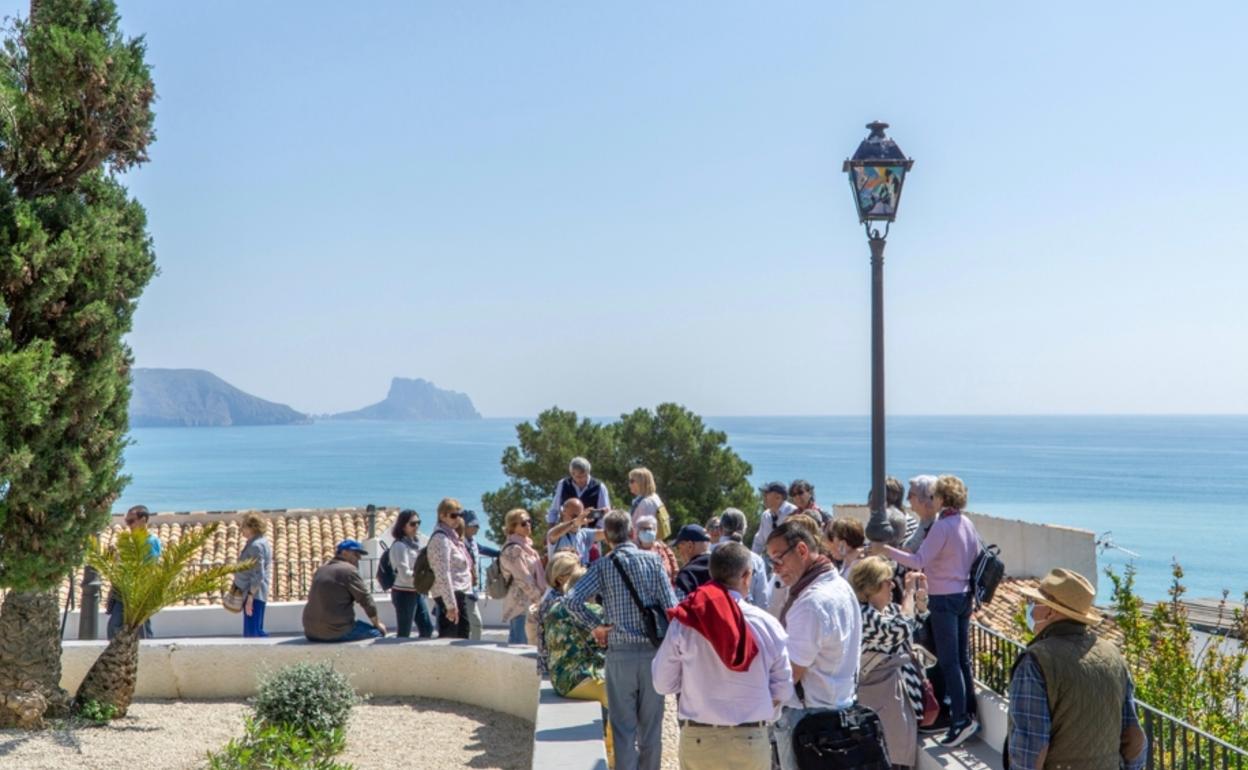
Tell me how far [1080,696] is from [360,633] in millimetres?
7133

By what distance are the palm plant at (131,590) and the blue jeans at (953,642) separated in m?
5.39

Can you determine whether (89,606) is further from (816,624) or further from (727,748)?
(816,624)

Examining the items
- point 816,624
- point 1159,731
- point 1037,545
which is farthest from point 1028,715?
point 1037,545

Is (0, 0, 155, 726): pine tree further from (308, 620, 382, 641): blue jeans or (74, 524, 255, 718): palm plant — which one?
(308, 620, 382, 641): blue jeans

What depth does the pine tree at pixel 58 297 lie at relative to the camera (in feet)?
23.6

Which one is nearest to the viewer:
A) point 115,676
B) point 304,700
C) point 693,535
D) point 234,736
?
point 693,535

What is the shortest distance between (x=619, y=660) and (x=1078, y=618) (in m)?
2.76

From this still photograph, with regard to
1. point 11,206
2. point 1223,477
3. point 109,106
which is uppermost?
point 109,106

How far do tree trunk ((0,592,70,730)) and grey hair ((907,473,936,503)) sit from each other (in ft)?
20.6

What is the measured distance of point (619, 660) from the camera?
6.55 m

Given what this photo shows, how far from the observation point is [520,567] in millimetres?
9516

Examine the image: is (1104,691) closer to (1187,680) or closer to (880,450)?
(1187,680)

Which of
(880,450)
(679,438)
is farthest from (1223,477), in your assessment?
(880,450)

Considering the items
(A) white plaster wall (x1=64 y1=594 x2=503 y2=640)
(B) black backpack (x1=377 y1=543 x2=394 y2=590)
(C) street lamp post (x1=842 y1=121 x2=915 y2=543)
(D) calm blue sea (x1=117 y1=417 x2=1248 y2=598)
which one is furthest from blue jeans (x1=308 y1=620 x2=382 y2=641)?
(D) calm blue sea (x1=117 y1=417 x2=1248 y2=598)
